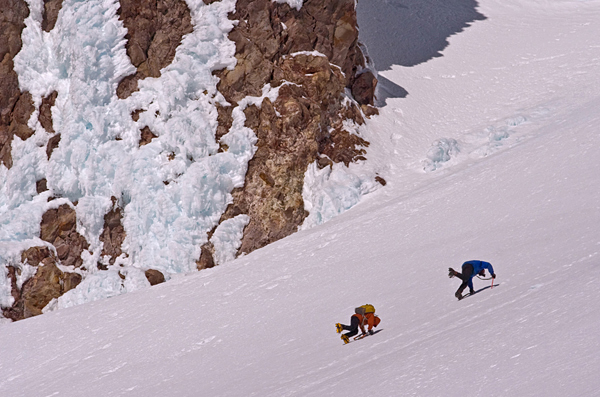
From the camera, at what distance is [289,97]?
2294 cm

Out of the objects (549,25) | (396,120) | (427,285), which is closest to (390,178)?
(396,120)

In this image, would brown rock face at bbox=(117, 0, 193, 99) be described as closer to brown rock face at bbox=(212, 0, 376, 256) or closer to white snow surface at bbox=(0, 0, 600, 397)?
brown rock face at bbox=(212, 0, 376, 256)

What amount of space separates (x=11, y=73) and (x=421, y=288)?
17.6 meters

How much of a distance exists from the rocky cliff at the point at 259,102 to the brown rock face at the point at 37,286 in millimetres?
120

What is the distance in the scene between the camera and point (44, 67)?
23703mm

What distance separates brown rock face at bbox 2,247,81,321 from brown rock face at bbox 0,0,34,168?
18.0 ft

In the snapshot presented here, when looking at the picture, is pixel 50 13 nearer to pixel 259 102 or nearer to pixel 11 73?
pixel 11 73

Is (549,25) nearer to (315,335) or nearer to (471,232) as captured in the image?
(471,232)

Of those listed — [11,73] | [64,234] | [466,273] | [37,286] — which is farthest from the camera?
[11,73]

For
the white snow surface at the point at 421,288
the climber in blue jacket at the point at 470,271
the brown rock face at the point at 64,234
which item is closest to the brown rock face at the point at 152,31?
the brown rock face at the point at 64,234

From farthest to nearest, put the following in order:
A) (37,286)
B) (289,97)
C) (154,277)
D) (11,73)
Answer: (11,73) → (289,97) → (37,286) → (154,277)

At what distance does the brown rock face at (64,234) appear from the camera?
21.2 meters

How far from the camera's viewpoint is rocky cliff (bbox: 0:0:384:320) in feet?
70.5

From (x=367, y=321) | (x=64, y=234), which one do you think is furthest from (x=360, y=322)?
(x=64, y=234)
